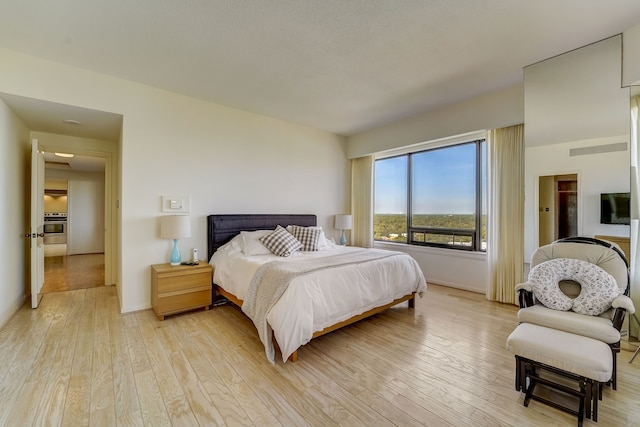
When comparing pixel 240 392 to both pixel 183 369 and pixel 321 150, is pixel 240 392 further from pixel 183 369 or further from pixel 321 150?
pixel 321 150

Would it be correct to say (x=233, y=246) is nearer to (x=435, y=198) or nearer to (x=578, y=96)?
(x=435, y=198)

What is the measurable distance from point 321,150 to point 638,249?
449cm

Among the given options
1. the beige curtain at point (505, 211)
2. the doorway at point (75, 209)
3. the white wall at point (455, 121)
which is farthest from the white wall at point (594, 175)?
the doorway at point (75, 209)

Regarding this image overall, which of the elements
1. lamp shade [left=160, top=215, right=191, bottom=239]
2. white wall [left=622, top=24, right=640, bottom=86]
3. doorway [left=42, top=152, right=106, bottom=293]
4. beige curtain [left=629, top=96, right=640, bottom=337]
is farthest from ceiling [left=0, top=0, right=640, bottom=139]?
doorway [left=42, top=152, right=106, bottom=293]

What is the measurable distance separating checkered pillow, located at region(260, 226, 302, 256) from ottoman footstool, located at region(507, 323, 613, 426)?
2.59 metres

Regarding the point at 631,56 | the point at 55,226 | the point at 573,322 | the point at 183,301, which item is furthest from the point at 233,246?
the point at 55,226

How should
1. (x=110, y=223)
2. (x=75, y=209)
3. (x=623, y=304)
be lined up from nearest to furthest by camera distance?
(x=623, y=304)
(x=110, y=223)
(x=75, y=209)

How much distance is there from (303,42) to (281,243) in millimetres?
2419

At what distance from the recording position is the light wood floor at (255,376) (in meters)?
1.72

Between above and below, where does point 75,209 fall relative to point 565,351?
above

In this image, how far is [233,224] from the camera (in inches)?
163

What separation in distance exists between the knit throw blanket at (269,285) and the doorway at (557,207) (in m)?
2.01

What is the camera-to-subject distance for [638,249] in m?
2.50

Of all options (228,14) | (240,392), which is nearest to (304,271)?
(240,392)
